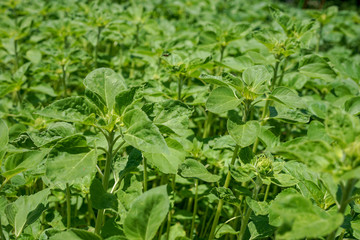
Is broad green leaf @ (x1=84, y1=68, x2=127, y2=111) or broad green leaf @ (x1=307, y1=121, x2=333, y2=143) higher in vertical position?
broad green leaf @ (x1=84, y1=68, x2=127, y2=111)

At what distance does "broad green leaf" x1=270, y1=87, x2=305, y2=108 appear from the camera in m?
1.55

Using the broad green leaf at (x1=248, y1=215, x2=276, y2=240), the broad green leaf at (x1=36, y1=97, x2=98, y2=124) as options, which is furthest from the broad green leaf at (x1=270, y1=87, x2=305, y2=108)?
the broad green leaf at (x1=36, y1=97, x2=98, y2=124)

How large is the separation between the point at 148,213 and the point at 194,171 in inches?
20.4

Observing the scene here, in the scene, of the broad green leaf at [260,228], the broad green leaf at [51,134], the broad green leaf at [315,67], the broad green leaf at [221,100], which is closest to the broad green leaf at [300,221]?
the broad green leaf at [260,228]

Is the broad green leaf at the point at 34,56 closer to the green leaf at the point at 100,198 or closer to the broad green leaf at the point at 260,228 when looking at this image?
the green leaf at the point at 100,198

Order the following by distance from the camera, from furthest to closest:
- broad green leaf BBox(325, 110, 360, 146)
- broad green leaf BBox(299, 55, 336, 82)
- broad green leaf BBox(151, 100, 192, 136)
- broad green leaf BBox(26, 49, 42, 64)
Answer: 1. broad green leaf BBox(26, 49, 42, 64)
2. broad green leaf BBox(299, 55, 336, 82)
3. broad green leaf BBox(151, 100, 192, 136)
4. broad green leaf BBox(325, 110, 360, 146)

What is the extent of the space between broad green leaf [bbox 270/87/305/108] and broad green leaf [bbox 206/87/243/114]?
18cm

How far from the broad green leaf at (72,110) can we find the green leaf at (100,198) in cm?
28

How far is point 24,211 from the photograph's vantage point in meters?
A: 1.46

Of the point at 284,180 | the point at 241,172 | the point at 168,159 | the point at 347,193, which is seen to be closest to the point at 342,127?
the point at 347,193

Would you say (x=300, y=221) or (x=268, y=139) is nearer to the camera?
(x=300, y=221)

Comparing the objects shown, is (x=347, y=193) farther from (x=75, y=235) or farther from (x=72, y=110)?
(x=72, y=110)

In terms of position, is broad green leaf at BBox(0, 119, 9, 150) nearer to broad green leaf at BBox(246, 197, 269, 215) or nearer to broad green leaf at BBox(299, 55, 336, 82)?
broad green leaf at BBox(246, 197, 269, 215)

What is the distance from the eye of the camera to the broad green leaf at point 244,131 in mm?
1518
